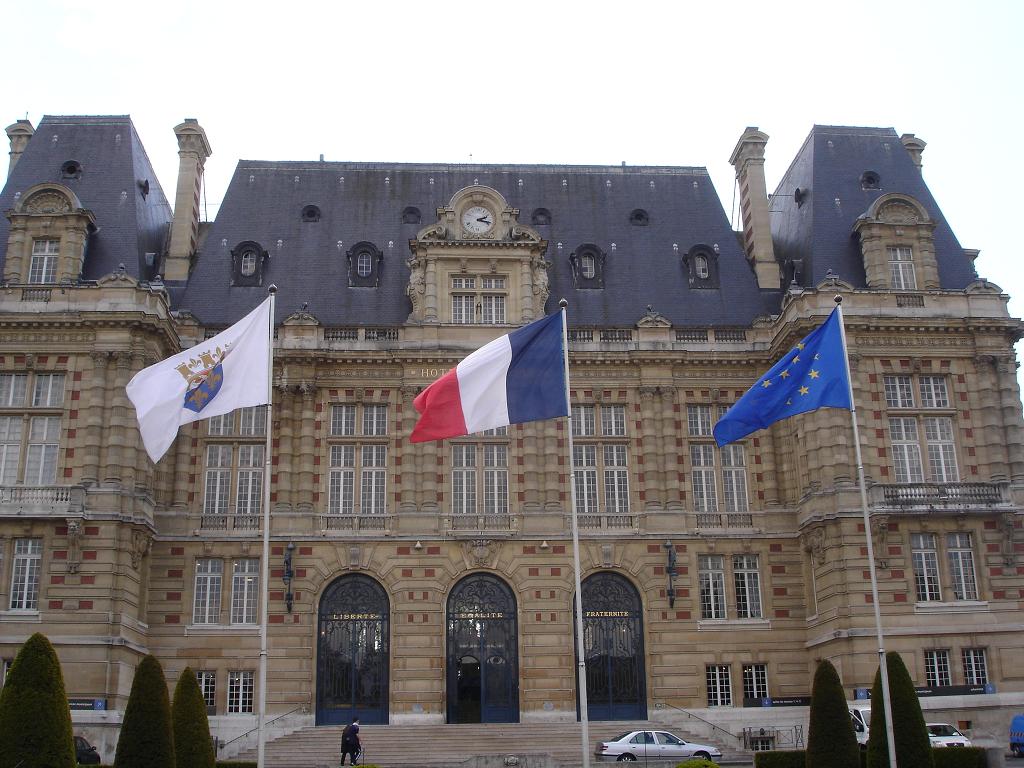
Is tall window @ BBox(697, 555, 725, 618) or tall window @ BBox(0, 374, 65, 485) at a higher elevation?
tall window @ BBox(0, 374, 65, 485)

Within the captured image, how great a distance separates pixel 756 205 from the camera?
4700cm

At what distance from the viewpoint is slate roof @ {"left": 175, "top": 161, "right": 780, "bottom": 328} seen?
144ft

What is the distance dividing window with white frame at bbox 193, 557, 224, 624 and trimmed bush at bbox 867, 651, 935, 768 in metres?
22.4

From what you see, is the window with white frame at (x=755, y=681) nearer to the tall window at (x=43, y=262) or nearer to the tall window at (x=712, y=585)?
the tall window at (x=712, y=585)

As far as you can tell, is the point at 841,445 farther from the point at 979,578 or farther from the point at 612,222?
the point at 612,222

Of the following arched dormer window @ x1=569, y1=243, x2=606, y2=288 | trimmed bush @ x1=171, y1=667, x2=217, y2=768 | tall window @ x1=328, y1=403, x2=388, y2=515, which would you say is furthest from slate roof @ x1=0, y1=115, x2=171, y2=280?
trimmed bush @ x1=171, y1=667, x2=217, y2=768

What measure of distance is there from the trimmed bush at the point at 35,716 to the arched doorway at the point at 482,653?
19.2m

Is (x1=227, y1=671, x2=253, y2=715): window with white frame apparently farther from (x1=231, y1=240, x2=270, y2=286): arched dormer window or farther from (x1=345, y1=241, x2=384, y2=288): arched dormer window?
(x1=345, y1=241, x2=384, y2=288): arched dormer window

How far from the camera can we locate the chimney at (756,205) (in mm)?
45938

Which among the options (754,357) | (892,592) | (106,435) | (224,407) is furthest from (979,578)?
(106,435)

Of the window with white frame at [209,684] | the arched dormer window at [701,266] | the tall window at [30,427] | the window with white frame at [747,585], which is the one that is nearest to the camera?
the tall window at [30,427]

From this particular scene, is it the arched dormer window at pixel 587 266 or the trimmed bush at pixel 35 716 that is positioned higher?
the arched dormer window at pixel 587 266

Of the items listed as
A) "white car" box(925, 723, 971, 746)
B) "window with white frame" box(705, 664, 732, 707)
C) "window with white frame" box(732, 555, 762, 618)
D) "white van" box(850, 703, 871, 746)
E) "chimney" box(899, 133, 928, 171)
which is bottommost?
"white car" box(925, 723, 971, 746)

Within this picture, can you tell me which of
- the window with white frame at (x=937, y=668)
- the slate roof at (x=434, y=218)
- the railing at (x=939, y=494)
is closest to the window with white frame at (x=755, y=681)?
the window with white frame at (x=937, y=668)
